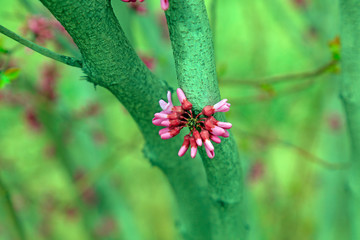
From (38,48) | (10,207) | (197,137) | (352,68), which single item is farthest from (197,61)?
(10,207)

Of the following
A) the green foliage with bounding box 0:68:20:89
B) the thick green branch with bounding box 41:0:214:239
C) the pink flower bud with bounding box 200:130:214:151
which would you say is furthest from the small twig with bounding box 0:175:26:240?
the pink flower bud with bounding box 200:130:214:151

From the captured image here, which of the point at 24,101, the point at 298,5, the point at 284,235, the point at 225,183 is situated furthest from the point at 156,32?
the point at 284,235

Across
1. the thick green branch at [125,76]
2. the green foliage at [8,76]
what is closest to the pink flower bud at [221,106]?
the thick green branch at [125,76]

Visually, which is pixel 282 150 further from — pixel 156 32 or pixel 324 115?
pixel 156 32

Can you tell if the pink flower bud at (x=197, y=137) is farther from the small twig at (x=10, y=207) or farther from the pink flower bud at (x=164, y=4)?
the small twig at (x=10, y=207)

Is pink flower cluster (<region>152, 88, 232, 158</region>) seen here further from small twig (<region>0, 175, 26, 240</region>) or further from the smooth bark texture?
small twig (<region>0, 175, 26, 240</region>)

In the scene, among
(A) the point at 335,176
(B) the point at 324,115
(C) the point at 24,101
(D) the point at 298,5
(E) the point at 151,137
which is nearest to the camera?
(E) the point at 151,137
